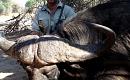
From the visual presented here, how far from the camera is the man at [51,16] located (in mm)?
6781

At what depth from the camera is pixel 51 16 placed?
6883 millimetres

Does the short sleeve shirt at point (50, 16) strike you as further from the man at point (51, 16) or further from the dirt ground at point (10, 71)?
the dirt ground at point (10, 71)

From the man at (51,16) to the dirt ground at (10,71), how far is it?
3.58 ft

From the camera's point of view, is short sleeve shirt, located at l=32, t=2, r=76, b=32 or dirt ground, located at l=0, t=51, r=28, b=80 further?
dirt ground, located at l=0, t=51, r=28, b=80

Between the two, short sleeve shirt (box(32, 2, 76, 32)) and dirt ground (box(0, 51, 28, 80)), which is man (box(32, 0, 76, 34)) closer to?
short sleeve shirt (box(32, 2, 76, 32))

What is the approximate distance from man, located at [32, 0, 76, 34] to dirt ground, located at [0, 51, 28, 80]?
1.09m

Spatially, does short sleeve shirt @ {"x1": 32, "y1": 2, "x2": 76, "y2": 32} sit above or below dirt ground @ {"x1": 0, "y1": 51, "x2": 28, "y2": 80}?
above

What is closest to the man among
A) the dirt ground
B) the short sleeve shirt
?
the short sleeve shirt

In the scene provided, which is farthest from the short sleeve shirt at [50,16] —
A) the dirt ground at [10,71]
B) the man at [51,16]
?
the dirt ground at [10,71]

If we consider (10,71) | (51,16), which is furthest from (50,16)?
(10,71)

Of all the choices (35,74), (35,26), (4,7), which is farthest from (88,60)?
(4,7)

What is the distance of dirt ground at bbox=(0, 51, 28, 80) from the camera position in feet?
23.6

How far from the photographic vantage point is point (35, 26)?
6938mm

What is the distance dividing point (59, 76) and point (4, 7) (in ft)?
98.7
